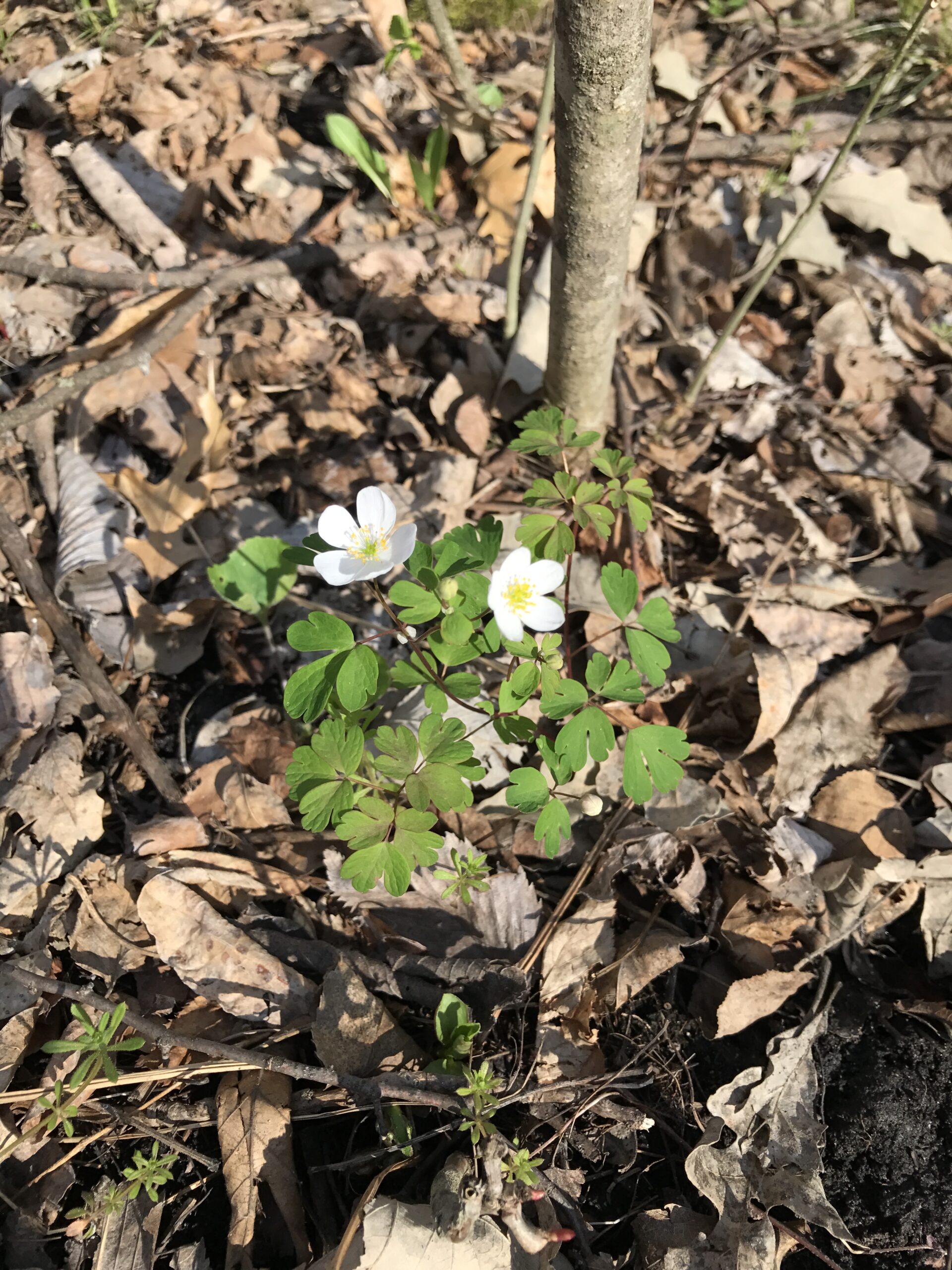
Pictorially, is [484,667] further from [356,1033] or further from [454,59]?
[454,59]

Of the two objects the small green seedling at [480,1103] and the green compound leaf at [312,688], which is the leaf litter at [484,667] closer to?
the small green seedling at [480,1103]

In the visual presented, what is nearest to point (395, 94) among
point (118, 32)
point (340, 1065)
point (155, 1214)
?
point (118, 32)

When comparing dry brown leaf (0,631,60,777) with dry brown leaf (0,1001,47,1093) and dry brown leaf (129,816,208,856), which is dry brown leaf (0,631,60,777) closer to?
dry brown leaf (129,816,208,856)

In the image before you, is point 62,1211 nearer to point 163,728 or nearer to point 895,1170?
point 163,728

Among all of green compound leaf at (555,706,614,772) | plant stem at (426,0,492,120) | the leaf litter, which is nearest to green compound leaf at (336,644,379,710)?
green compound leaf at (555,706,614,772)

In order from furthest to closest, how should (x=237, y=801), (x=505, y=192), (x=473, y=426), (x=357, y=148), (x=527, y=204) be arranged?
1. (x=505, y=192)
2. (x=357, y=148)
3. (x=473, y=426)
4. (x=527, y=204)
5. (x=237, y=801)

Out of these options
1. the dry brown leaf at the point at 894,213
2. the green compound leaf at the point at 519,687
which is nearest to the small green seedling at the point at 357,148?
the dry brown leaf at the point at 894,213

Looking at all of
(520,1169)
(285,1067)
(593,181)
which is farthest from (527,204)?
(520,1169)
